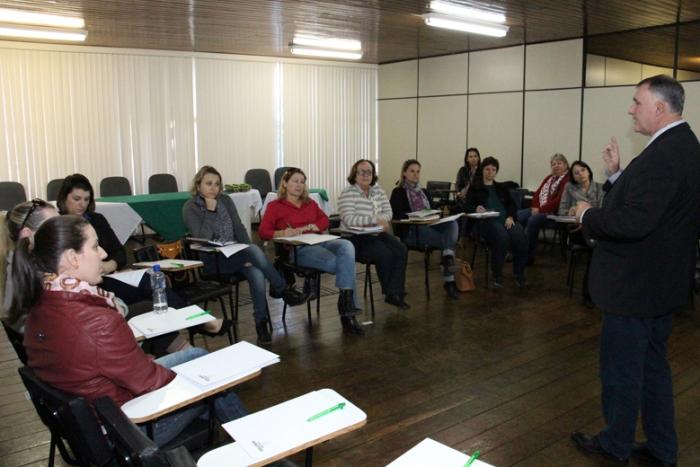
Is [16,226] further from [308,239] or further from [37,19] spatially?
[37,19]

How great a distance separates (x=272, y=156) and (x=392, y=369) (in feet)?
23.6

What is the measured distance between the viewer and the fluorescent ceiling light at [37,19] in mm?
6176

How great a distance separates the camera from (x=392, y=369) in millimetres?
3971

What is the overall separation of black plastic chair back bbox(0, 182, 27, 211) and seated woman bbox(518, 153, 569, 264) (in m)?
6.24

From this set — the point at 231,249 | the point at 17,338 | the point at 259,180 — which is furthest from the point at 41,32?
the point at 17,338

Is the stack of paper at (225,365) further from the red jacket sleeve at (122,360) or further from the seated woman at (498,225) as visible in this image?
the seated woman at (498,225)

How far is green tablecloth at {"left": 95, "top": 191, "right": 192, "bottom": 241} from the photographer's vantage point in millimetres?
7543

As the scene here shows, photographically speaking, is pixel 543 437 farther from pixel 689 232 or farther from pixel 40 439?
pixel 40 439

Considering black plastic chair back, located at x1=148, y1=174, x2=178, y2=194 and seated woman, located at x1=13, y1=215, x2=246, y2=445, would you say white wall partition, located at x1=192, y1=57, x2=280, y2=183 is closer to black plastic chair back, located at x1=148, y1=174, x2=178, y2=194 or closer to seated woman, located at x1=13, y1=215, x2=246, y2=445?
black plastic chair back, located at x1=148, y1=174, x2=178, y2=194

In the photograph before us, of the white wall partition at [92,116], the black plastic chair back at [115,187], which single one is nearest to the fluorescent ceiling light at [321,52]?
the white wall partition at [92,116]

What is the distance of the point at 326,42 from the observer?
8.39m

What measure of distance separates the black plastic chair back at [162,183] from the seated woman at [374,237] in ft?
14.5

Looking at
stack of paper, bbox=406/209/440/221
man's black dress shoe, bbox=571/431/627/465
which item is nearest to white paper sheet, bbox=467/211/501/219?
stack of paper, bbox=406/209/440/221

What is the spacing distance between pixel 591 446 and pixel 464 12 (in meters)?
4.81
